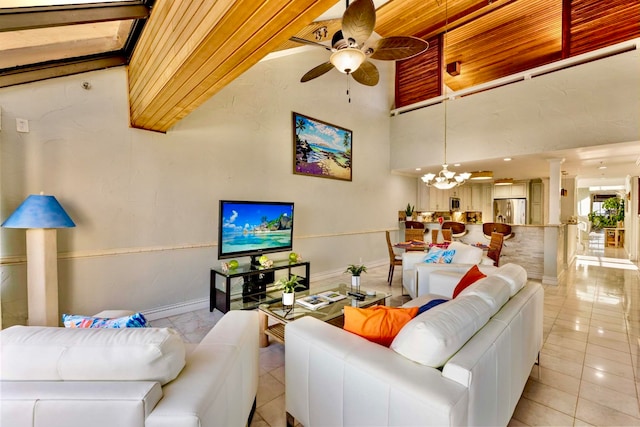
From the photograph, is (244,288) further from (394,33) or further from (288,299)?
(394,33)

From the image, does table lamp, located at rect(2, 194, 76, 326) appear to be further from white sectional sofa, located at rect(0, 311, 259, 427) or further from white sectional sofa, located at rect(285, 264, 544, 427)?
white sectional sofa, located at rect(285, 264, 544, 427)

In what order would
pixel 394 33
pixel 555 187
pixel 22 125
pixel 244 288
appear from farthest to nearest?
pixel 394 33 < pixel 555 187 < pixel 244 288 < pixel 22 125

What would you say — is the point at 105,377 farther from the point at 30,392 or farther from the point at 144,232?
the point at 144,232

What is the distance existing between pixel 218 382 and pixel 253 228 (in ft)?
9.18

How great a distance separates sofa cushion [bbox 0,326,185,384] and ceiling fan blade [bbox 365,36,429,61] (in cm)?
280

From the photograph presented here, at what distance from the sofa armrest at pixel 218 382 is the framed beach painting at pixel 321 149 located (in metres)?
3.52

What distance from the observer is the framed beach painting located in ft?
15.9

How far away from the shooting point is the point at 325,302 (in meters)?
2.79

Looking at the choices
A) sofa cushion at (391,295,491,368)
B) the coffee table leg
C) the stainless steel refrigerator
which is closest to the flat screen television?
the coffee table leg

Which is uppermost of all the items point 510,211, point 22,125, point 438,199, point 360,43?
point 360,43

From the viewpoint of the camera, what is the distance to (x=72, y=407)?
0.90m

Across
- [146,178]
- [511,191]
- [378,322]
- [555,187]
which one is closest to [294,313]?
[378,322]

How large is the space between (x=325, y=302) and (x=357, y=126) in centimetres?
424

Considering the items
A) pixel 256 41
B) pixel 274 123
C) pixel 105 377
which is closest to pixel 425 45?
pixel 256 41
